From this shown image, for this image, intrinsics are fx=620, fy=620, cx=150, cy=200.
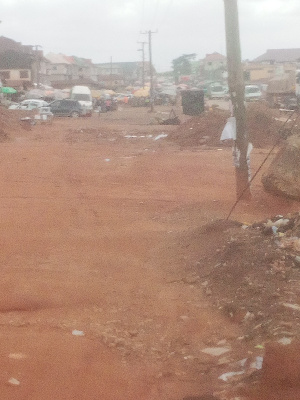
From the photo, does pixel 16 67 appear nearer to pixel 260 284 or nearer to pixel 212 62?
pixel 212 62

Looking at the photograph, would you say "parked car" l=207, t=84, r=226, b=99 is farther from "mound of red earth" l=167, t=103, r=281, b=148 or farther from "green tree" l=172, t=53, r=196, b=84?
"green tree" l=172, t=53, r=196, b=84

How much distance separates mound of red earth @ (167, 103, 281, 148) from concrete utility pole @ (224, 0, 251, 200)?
11.6 meters

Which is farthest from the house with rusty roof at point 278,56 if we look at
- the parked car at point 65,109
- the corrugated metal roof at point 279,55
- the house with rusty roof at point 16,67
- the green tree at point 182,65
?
the parked car at point 65,109

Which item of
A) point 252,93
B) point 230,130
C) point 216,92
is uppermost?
point 216,92

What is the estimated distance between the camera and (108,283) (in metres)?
7.20

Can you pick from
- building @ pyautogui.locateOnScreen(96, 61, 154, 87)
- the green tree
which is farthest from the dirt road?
building @ pyautogui.locateOnScreen(96, 61, 154, 87)

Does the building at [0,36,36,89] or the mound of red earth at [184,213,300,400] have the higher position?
the building at [0,36,36,89]

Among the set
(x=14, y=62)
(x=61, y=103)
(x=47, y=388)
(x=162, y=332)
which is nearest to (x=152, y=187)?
(x=162, y=332)

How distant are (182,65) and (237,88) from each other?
351 feet

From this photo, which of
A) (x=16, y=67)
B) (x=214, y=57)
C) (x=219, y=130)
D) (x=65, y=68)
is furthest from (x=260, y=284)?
(x=214, y=57)

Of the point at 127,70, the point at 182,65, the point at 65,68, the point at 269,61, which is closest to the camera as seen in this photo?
the point at 269,61

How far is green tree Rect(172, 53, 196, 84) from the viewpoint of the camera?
113m

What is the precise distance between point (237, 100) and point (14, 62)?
67859 millimetres

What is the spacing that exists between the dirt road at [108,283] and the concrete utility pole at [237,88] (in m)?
0.66
